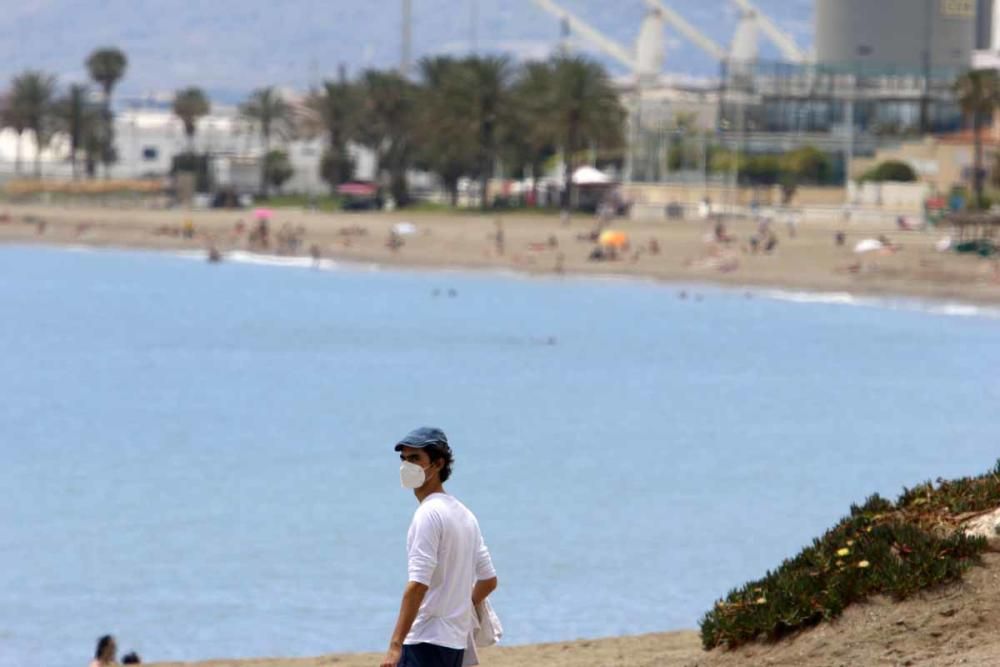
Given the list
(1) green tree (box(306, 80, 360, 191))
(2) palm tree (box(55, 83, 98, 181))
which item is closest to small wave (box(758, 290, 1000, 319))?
(1) green tree (box(306, 80, 360, 191))

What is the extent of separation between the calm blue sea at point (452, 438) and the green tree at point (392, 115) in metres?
32.1

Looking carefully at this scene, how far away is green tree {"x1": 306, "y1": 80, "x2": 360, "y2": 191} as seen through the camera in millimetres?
112562

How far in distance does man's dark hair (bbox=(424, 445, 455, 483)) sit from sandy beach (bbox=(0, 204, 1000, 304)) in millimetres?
53276

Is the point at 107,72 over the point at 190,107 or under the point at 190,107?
over

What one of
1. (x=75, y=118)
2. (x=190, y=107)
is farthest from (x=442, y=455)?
(x=75, y=118)

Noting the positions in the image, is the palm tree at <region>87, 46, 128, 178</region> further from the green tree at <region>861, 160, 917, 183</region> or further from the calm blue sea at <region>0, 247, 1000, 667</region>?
the calm blue sea at <region>0, 247, 1000, 667</region>

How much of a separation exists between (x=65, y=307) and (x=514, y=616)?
182ft

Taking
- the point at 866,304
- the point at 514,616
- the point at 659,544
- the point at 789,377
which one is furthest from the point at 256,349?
the point at 514,616

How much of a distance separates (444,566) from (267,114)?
12102 cm

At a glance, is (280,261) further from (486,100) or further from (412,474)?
Result: (412,474)

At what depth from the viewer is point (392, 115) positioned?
348 ft

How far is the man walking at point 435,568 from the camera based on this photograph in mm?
7363

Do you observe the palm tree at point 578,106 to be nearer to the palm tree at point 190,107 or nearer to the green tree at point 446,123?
the green tree at point 446,123

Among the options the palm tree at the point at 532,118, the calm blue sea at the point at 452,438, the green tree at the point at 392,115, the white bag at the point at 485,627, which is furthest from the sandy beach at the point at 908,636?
the green tree at the point at 392,115
